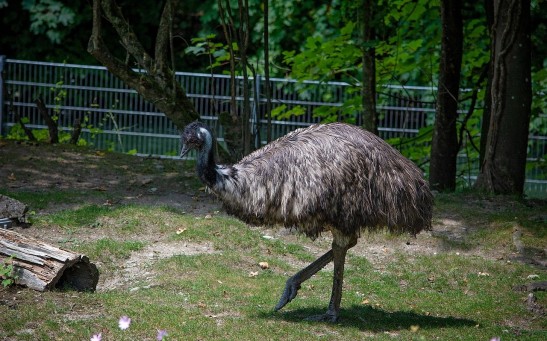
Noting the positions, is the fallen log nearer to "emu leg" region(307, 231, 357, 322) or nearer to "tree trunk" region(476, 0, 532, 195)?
"emu leg" region(307, 231, 357, 322)

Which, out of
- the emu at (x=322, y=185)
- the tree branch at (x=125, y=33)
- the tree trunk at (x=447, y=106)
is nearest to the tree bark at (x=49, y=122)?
the tree branch at (x=125, y=33)

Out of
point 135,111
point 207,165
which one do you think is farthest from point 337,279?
point 135,111

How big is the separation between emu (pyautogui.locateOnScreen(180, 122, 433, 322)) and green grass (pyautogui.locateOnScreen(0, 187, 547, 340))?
62cm

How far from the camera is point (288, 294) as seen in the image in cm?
726

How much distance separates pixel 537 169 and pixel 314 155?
1038 cm

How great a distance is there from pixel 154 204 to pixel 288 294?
377 cm

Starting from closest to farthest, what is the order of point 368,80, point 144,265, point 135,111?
point 144,265 → point 368,80 → point 135,111

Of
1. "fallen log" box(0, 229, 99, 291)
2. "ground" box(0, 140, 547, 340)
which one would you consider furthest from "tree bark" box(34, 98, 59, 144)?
"fallen log" box(0, 229, 99, 291)

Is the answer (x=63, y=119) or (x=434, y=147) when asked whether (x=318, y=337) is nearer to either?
(x=434, y=147)

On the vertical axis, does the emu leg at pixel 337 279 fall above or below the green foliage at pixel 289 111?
below

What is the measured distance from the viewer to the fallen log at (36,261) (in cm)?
711

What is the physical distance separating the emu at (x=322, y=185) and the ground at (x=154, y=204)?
979 millimetres

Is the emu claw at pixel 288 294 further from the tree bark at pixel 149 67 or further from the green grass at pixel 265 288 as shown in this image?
the tree bark at pixel 149 67

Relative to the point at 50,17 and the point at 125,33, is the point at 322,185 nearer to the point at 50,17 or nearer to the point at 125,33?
the point at 125,33
